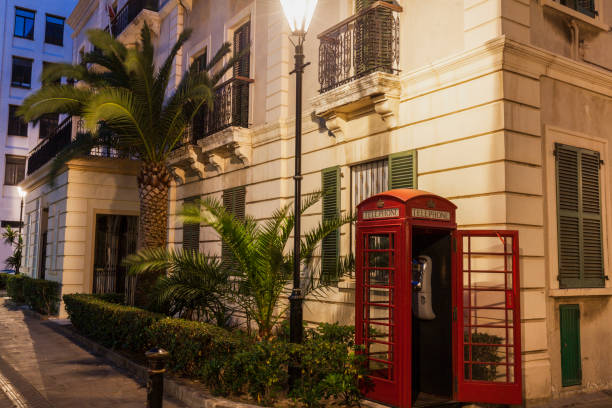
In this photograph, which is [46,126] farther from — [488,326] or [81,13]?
[488,326]

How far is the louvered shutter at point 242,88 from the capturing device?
1458cm

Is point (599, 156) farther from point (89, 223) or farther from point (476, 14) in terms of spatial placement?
point (89, 223)

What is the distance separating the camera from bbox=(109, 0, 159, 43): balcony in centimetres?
1978

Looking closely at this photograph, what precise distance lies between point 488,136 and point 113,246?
634 inches

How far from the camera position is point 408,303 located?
689 centimetres

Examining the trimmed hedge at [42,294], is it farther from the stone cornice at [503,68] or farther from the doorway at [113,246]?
the stone cornice at [503,68]

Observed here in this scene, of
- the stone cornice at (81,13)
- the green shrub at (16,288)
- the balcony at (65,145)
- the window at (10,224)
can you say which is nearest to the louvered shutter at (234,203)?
the balcony at (65,145)

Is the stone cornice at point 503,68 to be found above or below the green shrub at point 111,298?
above

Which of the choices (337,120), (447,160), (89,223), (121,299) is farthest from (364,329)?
(89,223)

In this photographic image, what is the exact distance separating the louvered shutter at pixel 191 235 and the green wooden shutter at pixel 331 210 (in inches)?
239

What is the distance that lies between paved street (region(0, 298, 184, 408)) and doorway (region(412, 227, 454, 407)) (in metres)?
3.42

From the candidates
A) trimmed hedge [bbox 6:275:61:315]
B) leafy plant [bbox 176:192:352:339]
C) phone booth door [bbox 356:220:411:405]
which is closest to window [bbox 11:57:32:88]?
trimmed hedge [bbox 6:275:61:315]

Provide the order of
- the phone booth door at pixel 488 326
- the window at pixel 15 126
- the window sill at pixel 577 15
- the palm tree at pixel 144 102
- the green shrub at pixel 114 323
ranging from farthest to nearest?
the window at pixel 15 126 < the palm tree at pixel 144 102 < the green shrub at pixel 114 323 < the window sill at pixel 577 15 < the phone booth door at pixel 488 326

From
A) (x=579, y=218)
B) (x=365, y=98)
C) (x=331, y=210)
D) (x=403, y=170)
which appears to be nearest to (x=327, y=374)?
(x=403, y=170)
